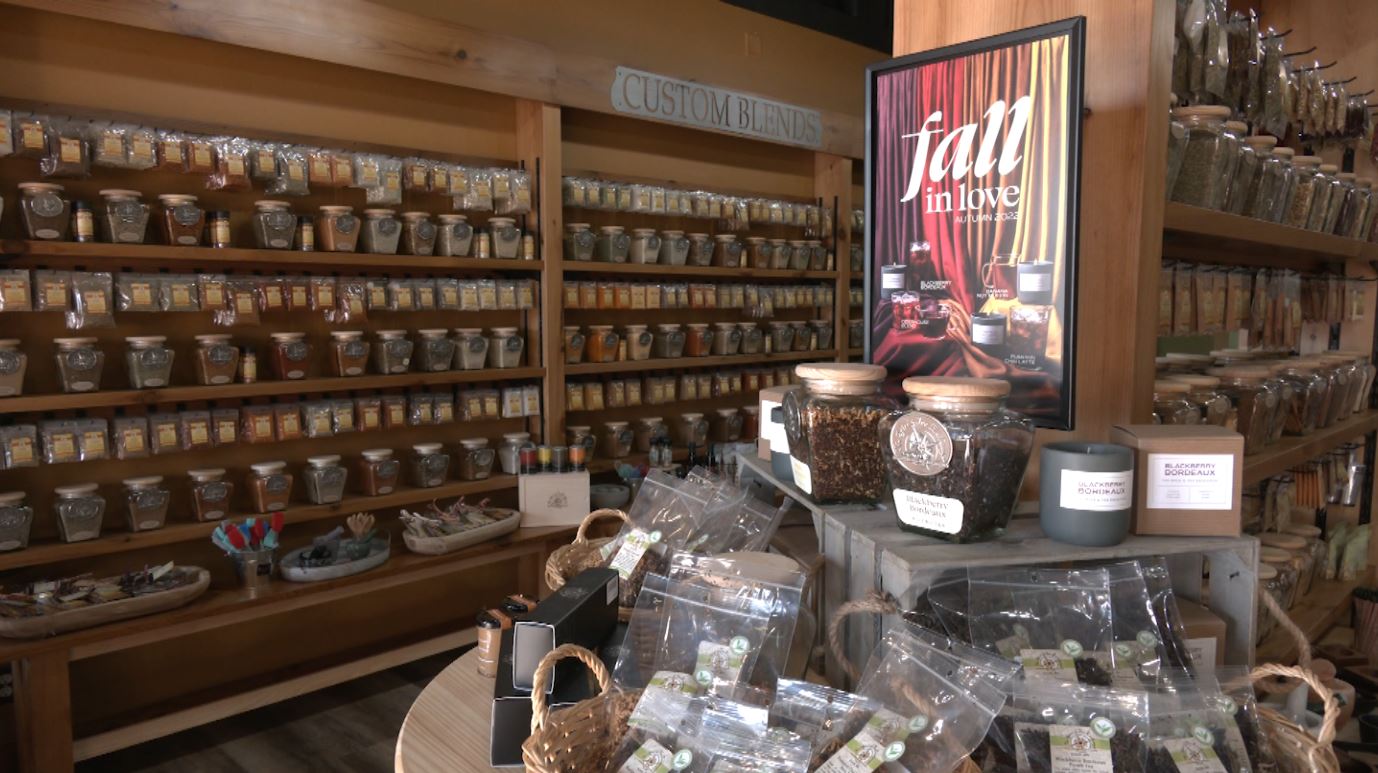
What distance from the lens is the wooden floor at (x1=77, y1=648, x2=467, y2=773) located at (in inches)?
100

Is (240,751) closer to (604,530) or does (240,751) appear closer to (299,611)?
(299,611)

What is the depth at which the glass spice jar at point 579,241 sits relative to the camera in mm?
3498

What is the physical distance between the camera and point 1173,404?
1.92 m

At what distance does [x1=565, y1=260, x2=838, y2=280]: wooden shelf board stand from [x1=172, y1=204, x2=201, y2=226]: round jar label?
1310 mm

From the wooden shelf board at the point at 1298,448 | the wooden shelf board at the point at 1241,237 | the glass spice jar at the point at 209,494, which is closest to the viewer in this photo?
the wooden shelf board at the point at 1241,237

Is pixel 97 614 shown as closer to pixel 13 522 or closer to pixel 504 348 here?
pixel 13 522

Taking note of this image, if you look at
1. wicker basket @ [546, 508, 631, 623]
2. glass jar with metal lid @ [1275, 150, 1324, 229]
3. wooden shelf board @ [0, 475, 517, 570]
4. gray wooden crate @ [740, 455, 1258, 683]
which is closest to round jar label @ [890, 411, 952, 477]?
gray wooden crate @ [740, 455, 1258, 683]

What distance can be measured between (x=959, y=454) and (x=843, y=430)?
0.22 m

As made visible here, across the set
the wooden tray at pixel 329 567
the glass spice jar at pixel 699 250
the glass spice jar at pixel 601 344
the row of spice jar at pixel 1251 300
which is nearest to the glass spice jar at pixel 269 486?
the wooden tray at pixel 329 567

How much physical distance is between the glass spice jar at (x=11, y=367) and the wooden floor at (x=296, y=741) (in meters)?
1.12

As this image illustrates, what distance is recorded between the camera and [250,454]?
2.92m

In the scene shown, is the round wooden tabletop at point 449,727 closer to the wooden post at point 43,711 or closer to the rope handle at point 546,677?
the rope handle at point 546,677

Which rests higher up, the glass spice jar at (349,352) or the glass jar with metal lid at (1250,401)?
the glass spice jar at (349,352)

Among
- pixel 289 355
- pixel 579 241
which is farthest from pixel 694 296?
pixel 289 355
